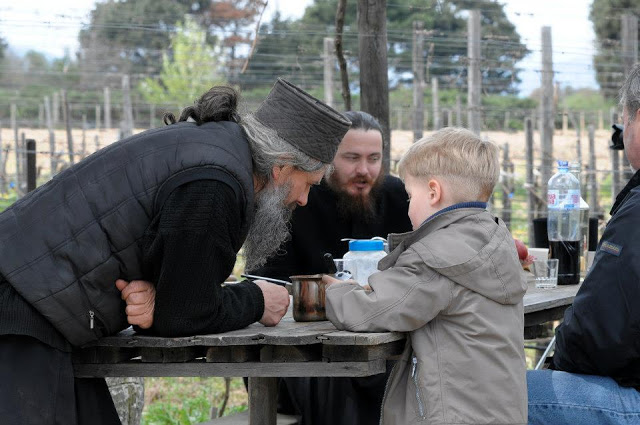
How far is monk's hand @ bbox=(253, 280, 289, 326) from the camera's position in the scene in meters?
2.81

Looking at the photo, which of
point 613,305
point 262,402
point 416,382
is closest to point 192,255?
point 416,382

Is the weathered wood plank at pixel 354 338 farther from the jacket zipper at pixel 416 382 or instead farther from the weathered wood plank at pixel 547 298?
the weathered wood plank at pixel 547 298

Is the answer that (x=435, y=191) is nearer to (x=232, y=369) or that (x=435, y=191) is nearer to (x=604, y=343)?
(x=604, y=343)

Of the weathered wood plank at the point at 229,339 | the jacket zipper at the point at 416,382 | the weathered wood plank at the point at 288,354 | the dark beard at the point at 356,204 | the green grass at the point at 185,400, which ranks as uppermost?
the dark beard at the point at 356,204

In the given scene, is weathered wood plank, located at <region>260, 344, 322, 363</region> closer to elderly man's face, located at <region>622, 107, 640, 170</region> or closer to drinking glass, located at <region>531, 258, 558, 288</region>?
elderly man's face, located at <region>622, 107, 640, 170</region>

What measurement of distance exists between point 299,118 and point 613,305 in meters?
1.11

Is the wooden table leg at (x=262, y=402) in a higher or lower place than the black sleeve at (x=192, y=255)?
lower

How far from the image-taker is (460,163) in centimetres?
279

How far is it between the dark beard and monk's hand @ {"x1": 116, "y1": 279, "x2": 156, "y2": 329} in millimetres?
1797

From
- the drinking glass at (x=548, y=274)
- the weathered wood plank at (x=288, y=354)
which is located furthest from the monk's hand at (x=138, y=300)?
the drinking glass at (x=548, y=274)

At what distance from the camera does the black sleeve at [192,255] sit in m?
2.50

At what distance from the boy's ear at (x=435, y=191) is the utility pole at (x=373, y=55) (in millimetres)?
2346

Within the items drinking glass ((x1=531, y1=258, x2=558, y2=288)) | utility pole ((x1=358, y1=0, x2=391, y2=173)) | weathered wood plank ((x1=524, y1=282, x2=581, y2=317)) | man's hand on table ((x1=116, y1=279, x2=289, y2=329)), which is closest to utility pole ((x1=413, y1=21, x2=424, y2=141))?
utility pole ((x1=358, y1=0, x2=391, y2=173))

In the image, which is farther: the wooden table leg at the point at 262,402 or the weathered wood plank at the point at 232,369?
the wooden table leg at the point at 262,402
